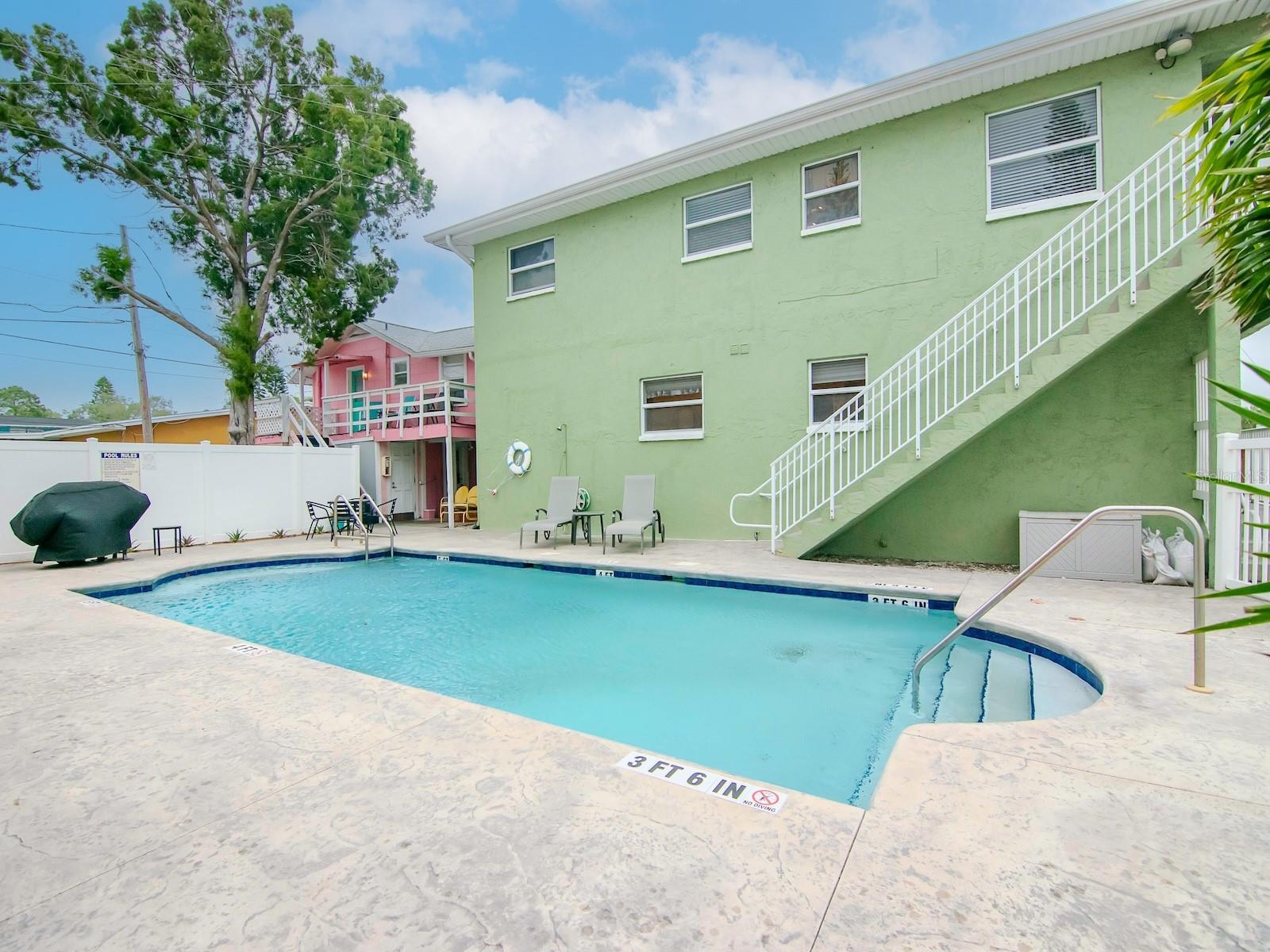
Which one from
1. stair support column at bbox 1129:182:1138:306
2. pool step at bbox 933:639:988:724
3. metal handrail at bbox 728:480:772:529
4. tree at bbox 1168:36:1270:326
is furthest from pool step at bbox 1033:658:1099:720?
metal handrail at bbox 728:480:772:529

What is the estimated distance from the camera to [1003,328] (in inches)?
269

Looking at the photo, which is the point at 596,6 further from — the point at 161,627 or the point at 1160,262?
the point at 161,627

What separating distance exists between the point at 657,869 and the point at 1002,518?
7344mm

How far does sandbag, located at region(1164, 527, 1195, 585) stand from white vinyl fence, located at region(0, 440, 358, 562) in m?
13.3

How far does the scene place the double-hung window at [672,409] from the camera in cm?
966

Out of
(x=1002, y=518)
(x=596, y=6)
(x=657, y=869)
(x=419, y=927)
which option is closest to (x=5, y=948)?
(x=419, y=927)

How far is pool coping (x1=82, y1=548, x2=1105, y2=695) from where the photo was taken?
390 cm

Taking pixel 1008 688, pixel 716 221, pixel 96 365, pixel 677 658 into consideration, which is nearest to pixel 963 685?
pixel 1008 688

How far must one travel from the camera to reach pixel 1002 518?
7383 millimetres

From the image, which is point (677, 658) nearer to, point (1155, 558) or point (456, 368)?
point (1155, 558)

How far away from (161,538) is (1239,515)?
14138 mm

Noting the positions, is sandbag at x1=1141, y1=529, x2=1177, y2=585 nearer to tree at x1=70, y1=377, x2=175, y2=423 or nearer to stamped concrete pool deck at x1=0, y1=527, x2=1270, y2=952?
stamped concrete pool deck at x1=0, y1=527, x2=1270, y2=952

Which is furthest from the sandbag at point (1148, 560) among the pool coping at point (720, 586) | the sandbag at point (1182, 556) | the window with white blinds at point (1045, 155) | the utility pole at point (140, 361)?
the utility pole at point (140, 361)

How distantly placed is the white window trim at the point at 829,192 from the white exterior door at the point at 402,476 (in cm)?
1218
